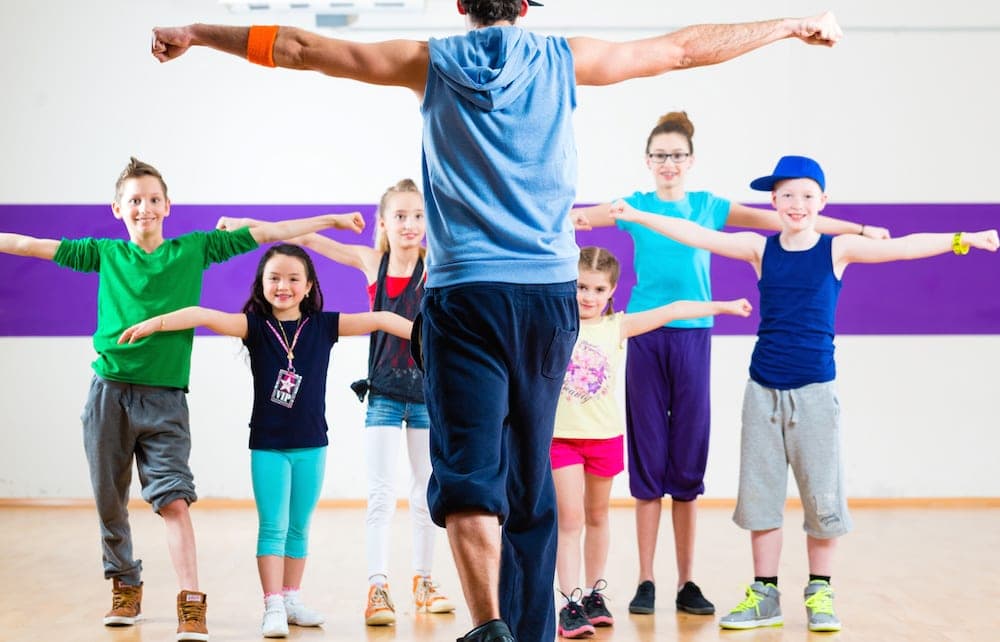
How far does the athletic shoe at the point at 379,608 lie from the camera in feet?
10.8

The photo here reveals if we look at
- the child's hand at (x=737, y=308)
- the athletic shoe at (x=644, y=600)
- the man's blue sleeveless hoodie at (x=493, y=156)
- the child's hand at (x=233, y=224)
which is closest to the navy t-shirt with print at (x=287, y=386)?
the child's hand at (x=233, y=224)

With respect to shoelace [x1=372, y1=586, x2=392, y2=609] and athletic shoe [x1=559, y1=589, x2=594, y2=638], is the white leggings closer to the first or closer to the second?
shoelace [x1=372, y1=586, x2=392, y2=609]

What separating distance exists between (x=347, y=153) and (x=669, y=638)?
130 inches

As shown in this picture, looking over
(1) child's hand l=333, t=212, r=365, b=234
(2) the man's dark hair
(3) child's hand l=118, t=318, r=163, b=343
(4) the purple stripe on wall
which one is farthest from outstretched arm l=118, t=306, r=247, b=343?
(4) the purple stripe on wall

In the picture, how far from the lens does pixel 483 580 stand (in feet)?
6.31

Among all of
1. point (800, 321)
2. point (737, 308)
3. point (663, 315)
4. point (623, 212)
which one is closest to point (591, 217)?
point (623, 212)

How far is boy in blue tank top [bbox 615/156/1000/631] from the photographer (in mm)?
3275

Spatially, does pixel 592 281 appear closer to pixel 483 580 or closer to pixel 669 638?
pixel 669 638

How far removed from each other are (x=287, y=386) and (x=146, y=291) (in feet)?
1.64

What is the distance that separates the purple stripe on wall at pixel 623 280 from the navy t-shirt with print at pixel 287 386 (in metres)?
2.28

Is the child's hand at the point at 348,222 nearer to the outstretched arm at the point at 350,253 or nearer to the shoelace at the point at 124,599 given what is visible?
the outstretched arm at the point at 350,253

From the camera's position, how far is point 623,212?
10.9ft

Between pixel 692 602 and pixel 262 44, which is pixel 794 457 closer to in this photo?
pixel 692 602

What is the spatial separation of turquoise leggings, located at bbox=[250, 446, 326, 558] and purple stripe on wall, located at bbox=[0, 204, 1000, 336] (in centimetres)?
239
